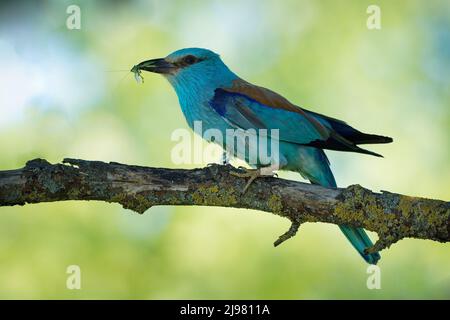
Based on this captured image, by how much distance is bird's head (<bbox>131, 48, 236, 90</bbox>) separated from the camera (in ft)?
22.9

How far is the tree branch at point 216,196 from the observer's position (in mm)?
5078

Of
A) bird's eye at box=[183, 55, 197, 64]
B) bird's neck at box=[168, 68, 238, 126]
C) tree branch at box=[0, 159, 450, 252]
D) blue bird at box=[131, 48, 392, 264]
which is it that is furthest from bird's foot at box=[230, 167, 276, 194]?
bird's eye at box=[183, 55, 197, 64]

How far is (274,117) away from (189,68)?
1205 mm

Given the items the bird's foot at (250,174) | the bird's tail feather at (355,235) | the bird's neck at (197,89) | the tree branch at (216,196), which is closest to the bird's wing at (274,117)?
the bird's neck at (197,89)

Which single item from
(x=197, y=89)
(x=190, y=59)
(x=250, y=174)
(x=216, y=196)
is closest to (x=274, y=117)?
(x=197, y=89)

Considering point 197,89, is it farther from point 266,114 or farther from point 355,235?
point 355,235

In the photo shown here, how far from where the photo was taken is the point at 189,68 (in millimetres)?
7043

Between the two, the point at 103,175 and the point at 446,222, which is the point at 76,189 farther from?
the point at 446,222

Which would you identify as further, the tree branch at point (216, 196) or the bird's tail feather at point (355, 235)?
the bird's tail feather at point (355, 235)

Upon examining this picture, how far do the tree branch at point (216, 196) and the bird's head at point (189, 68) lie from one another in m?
1.79

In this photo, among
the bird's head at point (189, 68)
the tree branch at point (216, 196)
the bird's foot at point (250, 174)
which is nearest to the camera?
the tree branch at point (216, 196)

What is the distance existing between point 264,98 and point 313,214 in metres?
1.76

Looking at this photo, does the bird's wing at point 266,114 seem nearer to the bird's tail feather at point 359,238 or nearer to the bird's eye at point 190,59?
the bird's eye at point 190,59

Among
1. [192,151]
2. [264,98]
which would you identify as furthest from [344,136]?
[192,151]
